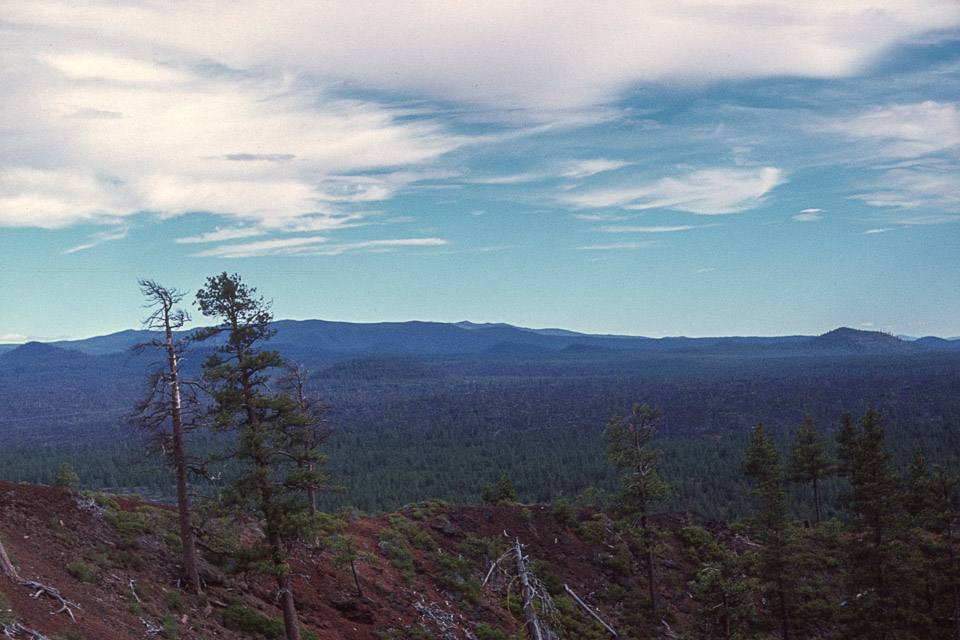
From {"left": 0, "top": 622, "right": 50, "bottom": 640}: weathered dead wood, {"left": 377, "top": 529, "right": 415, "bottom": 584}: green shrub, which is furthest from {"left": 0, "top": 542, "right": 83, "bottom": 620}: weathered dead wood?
{"left": 377, "top": 529, "right": 415, "bottom": 584}: green shrub

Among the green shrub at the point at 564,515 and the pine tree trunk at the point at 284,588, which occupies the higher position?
the pine tree trunk at the point at 284,588

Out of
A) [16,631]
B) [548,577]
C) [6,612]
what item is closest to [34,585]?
[6,612]

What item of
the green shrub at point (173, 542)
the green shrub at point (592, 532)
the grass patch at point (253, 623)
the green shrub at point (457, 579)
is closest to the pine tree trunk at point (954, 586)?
the green shrub at point (592, 532)

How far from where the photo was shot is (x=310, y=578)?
96.8 ft

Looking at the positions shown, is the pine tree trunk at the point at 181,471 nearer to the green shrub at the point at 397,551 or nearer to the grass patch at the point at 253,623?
the grass patch at the point at 253,623

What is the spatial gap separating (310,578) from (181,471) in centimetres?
1069

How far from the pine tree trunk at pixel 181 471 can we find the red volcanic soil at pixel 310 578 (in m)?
0.70

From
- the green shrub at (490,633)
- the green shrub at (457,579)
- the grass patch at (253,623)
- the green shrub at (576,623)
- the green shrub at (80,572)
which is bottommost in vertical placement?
the green shrub at (576,623)

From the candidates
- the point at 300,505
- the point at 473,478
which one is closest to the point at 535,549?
the point at 300,505

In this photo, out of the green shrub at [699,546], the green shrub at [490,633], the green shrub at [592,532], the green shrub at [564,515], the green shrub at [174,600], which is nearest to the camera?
the green shrub at [174,600]

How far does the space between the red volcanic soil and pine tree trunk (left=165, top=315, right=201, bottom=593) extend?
27.7 inches

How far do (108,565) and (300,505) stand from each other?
23.1 ft

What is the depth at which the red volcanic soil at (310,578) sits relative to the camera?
18.9 meters

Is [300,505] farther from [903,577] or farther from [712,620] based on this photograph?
[903,577]
